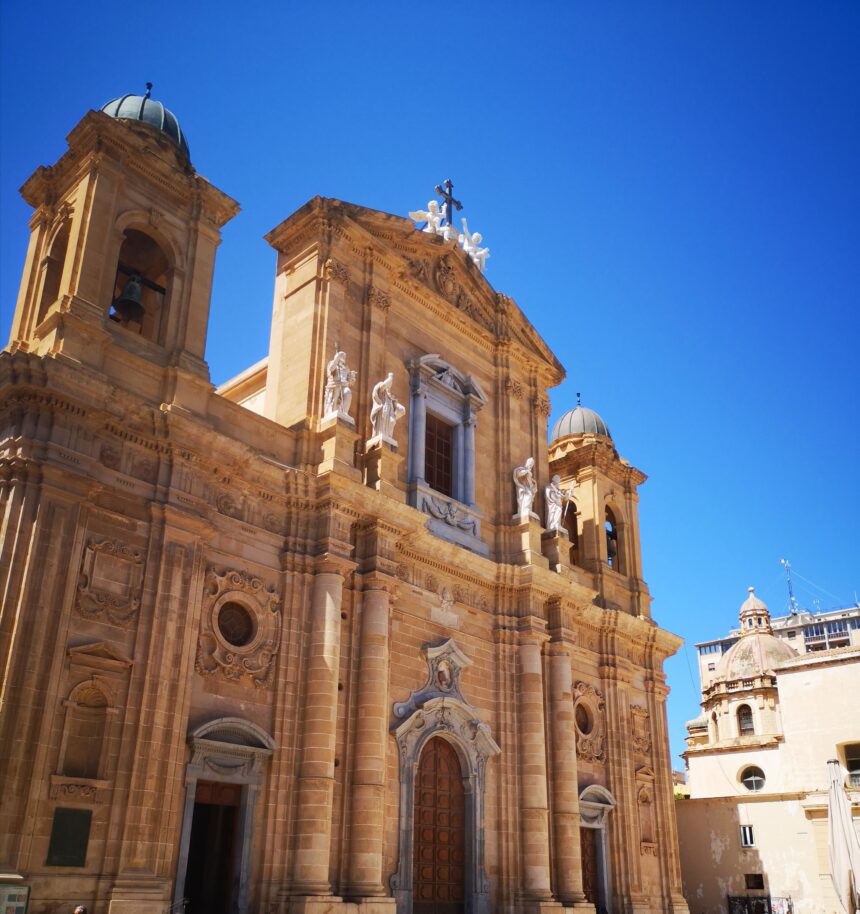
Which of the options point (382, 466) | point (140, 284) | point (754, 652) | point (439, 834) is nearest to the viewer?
point (140, 284)

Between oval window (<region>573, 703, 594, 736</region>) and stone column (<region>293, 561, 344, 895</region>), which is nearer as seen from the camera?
stone column (<region>293, 561, 344, 895</region>)

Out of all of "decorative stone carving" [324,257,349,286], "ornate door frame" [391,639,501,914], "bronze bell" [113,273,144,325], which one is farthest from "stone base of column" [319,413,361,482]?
"ornate door frame" [391,639,501,914]

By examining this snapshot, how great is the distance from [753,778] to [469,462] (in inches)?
829

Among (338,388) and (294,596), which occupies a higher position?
(338,388)

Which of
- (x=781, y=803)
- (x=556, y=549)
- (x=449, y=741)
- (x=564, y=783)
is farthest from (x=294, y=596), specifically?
(x=781, y=803)

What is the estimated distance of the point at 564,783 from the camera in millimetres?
22453

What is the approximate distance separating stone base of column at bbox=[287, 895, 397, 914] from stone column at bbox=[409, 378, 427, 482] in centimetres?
871

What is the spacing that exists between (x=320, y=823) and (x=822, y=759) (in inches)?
888

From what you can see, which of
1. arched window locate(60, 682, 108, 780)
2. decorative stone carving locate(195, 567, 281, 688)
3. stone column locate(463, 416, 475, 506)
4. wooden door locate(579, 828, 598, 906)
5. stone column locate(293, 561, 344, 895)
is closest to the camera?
arched window locate(60, 682, 108, 780)

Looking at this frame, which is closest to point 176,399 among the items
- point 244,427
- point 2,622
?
point 244,427

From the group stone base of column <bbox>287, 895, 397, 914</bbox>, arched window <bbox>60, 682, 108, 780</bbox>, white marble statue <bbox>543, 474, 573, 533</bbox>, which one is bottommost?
stone base of column <bbox>287, 895, 397, 914</bbox>

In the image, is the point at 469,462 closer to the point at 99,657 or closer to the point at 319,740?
the point at 319,740

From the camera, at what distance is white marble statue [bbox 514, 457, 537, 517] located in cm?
2420

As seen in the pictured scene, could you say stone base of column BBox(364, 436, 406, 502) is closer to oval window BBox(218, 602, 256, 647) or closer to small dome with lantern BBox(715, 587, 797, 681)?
oval window BBox(218, 602, 256, 647)
